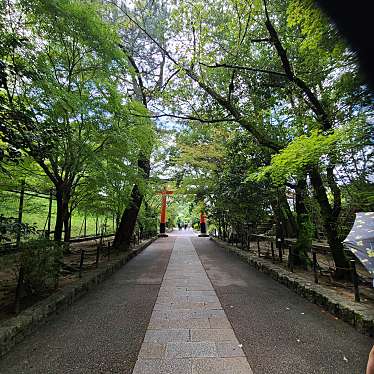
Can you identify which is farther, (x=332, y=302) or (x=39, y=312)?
(x=332, y=302)

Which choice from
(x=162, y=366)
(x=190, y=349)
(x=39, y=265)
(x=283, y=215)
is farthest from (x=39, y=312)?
(x=283, y=215)

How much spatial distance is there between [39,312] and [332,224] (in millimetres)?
5951

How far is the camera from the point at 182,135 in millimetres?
13797

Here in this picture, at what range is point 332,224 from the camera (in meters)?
5.62

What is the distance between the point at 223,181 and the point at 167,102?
12.3 ft

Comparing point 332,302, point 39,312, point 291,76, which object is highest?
point 291,76

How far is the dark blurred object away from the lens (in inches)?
33.6

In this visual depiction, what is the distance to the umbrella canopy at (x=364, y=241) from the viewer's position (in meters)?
3.21

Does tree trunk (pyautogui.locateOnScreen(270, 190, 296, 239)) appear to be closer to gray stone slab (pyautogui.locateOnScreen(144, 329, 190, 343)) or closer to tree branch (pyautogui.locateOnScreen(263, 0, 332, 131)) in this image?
tree branch (pyautogui.locateOnScreen(263, 0, 332, 131))

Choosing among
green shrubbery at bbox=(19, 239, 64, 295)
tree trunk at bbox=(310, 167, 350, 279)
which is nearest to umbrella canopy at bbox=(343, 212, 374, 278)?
tree trunk at bbox=(310, 167, 350, 279)

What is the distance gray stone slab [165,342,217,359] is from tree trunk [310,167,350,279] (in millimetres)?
4231

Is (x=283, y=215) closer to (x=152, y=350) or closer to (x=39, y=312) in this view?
(x=152, y=350)

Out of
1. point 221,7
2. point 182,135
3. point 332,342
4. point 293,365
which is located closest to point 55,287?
point 293,365

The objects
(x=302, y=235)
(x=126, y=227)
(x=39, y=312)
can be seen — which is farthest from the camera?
(x=126, y=227)
